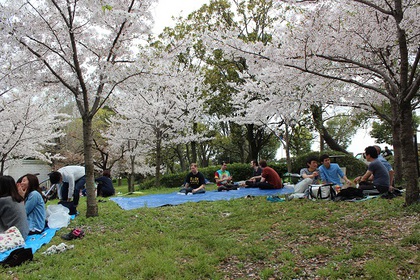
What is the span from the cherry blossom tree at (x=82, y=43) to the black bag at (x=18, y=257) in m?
2.60

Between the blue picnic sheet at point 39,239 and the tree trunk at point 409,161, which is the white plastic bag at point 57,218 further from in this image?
the tree trunk at point 409,161

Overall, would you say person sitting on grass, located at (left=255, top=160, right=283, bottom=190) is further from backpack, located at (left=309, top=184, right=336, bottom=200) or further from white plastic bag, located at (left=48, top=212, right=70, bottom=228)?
white plastic bag, located at (left=48, top=212, right=70, bottom=228)

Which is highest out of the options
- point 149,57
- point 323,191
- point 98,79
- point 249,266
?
point 149,57

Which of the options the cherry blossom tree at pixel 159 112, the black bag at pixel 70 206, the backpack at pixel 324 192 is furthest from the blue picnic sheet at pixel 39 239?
the cherry blossom tree at pixel 159 112

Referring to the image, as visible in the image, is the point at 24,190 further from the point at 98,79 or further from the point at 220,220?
the point at 220,220

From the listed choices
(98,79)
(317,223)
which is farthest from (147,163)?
(317,223)

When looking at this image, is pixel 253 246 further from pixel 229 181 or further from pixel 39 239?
pixel 229 181

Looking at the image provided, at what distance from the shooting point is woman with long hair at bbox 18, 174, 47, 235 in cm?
545

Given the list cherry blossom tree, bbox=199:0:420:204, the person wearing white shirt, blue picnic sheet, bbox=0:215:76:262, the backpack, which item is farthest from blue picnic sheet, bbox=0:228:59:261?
the backpack

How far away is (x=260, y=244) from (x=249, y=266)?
64cm

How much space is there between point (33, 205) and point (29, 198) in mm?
142

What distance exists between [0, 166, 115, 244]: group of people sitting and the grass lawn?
0.49 metres

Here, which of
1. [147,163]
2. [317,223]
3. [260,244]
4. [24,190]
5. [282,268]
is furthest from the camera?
[147,163]

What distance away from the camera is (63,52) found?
6.43 metres
